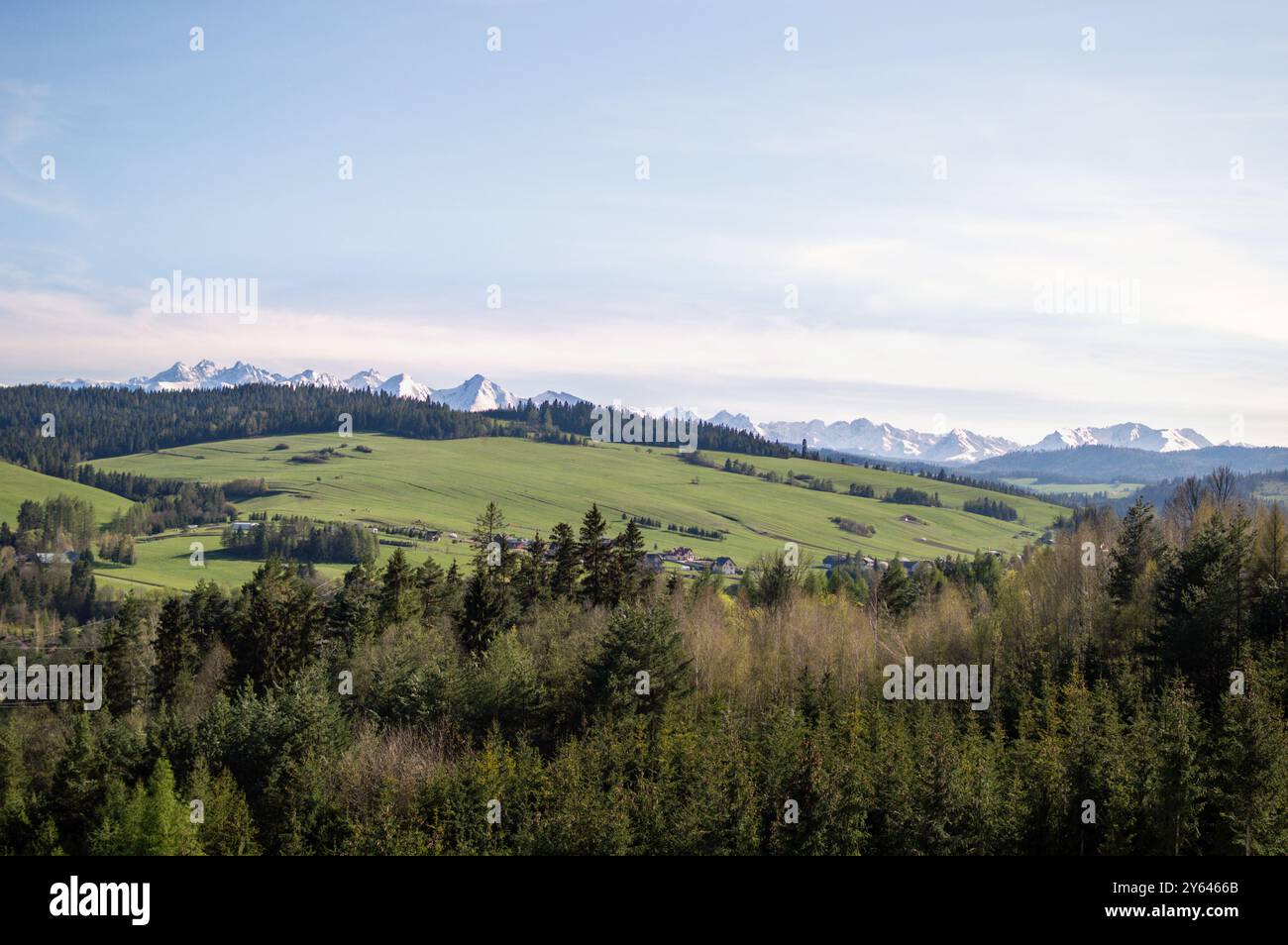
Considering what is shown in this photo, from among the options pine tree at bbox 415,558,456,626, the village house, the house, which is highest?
pine tree at bbox 415,558,456,626

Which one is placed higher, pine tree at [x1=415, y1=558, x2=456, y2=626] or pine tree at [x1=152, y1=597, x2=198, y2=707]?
pine tree at [x1=415, y1=558, x2=456, y2=626]

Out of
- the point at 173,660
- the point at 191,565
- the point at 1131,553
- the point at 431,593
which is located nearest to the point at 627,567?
the point at 431,593

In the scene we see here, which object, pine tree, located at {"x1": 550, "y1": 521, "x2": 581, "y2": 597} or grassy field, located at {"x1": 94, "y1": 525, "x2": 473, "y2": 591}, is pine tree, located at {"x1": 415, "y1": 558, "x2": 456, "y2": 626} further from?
grassy field, located at {"x1": 94, "y1": 525, "x2": 473, "y2": 591}

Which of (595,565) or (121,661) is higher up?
(595,565)

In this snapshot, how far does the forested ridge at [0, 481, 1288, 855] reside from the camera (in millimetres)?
44406

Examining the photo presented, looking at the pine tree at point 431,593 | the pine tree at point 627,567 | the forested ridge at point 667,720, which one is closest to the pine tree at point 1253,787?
the forested ridge at point 667,720

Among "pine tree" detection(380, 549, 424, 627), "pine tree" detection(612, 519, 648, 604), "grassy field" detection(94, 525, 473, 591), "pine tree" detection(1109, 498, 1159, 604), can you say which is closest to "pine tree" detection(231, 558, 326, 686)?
"pine tree" detection(380, 549, 424, 627)

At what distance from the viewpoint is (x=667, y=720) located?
188 feet

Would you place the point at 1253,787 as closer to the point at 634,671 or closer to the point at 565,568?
the point at 634,671

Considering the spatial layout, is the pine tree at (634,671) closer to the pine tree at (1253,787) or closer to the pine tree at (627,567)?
the pine tree at (627,567)

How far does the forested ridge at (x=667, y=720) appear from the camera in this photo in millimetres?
44406
